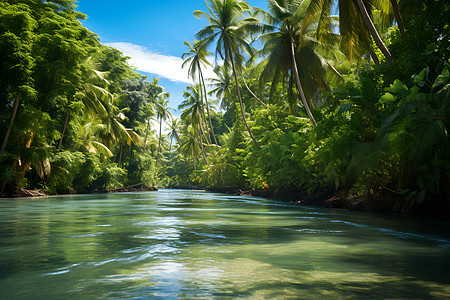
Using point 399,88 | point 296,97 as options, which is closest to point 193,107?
point 296,97

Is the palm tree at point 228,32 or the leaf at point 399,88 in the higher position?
the palm tree at point 228,32

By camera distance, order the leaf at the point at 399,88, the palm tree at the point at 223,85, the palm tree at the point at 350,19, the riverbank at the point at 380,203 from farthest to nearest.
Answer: the palm tree at the point at 223,85 → the palm tree at the point at 350,19 → the riverbank at the point at 380,203 → the leaf at the point at 399,88

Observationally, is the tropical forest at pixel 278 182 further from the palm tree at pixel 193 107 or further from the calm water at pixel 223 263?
the palm tree at pixel 193 107

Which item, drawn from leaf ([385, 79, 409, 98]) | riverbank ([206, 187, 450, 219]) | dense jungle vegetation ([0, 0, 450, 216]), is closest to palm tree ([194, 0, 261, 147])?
dense jungle vegetation ([0, 0, 450, 216])

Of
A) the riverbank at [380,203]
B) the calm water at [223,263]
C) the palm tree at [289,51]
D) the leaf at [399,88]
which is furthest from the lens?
the palm tree at [289,51]

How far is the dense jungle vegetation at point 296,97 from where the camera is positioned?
860 centimetres

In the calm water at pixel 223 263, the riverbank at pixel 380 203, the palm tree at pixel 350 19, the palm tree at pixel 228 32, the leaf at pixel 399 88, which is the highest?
the palm tree at pixel 228 32

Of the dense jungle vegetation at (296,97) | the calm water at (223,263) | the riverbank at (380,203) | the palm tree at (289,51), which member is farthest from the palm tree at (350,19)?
the calm water at (223,263)

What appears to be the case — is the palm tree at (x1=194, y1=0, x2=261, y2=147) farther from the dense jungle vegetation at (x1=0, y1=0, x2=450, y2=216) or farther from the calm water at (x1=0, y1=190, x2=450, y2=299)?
the calm water at (x1=0, y1=190, x2=450, y2=299)

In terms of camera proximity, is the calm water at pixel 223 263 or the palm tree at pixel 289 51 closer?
the calm water at pixel 223 263

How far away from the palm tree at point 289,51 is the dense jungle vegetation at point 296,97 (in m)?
0.06

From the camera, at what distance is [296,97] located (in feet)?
74.8

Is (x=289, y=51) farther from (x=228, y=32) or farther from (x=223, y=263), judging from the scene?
(x=223, y=263)

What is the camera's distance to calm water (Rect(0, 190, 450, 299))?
3.22 metres
